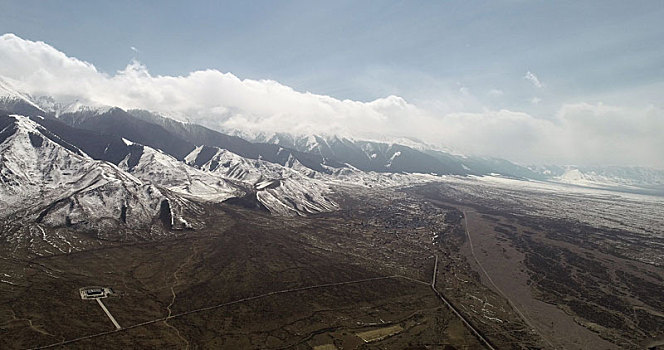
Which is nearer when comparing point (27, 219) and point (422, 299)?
point (422, 299)

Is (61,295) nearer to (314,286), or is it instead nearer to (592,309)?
(314,286)

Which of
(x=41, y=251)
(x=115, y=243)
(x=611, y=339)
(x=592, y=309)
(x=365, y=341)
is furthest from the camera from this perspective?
(x=115, y=243)

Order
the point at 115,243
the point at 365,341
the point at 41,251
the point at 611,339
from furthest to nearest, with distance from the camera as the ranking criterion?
the point at 115,243, the point at 41,251, the point at 611,339, the point at 365,341

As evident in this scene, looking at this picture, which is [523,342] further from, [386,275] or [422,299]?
[386,275]

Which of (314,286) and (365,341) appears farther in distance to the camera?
(314,286)

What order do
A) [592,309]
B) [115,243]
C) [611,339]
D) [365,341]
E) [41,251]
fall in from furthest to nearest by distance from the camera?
[115,243] < [41,251] < [592,309] < [611,339] < [365,341]

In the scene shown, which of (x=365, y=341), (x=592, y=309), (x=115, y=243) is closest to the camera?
(x=365, y=341)

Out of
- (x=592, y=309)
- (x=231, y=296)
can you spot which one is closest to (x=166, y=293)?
(x=231, y=296)

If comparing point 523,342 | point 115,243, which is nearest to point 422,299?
point 523,342

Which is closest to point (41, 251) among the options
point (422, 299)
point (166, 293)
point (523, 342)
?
point (166, 293)
